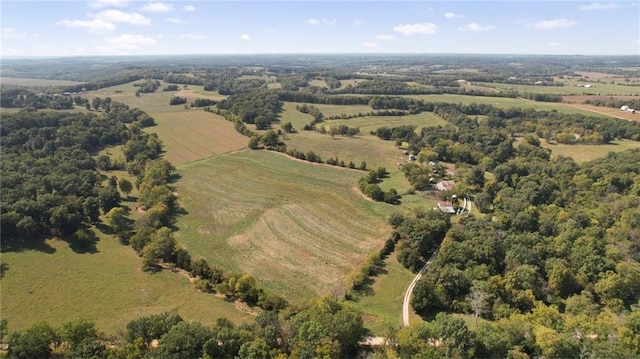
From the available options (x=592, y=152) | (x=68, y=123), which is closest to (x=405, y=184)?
(x=592, y=152)

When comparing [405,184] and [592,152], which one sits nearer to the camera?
A: [405,184]

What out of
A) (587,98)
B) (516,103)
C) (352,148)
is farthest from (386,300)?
(587,98)

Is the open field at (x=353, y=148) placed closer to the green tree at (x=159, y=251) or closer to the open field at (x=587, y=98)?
the green tree at (x=159, y=251)

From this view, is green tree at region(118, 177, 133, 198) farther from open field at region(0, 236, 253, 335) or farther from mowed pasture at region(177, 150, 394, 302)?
open field at region(0, 236, 253, 335)

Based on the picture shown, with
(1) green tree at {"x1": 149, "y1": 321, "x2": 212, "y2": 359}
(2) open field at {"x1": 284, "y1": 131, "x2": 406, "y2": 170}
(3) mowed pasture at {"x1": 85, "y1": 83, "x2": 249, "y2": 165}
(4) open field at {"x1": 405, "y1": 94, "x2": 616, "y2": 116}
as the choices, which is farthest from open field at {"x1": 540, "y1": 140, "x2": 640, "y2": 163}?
(1) green tree at {"x1": 149, "y1": 321, "x2": 212, "y2": 359}

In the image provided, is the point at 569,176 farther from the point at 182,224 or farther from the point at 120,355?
the point at 120,355

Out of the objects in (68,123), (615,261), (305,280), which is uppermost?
(68,123)

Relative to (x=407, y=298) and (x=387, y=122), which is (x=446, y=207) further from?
(x=387, y=122)
